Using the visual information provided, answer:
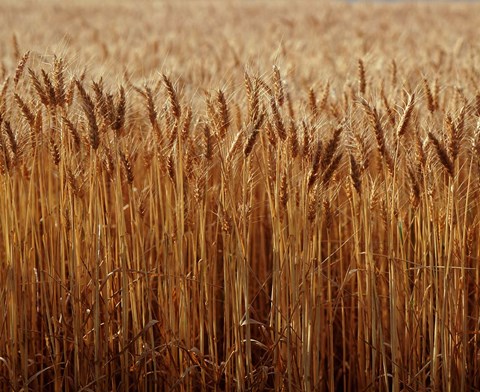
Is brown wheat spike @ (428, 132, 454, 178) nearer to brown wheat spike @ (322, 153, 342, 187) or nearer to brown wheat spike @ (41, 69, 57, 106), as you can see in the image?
brown wheat spike @ (322, 153, 342, 187)

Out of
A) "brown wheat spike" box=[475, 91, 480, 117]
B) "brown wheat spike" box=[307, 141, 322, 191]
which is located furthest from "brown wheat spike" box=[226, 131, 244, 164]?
"brown wheat spike" box=[475, 91, 480, 117]

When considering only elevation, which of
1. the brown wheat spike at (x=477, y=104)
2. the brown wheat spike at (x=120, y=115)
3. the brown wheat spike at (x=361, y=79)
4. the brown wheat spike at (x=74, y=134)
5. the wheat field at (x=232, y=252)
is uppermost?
the brown wheat spike at (x=361, y=79)

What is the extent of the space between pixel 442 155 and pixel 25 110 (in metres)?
1.29

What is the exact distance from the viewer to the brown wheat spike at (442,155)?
7.29ft

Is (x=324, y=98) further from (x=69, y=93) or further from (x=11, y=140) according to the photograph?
(x=11, y=140)

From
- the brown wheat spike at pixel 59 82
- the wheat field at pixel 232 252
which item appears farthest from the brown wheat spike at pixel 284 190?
the brown wheat spike at pixel 59 82

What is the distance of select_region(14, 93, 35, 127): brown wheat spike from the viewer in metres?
2.47

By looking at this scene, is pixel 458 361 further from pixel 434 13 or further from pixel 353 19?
pixel 434 13

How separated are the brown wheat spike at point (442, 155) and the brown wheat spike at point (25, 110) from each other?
124cm

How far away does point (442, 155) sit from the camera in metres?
2.23

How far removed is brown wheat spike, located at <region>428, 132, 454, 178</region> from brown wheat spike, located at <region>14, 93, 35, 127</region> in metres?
1.24

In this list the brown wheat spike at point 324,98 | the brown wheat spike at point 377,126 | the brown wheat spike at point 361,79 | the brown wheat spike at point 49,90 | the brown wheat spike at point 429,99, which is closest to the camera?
the brown wheat spike at point 377,126

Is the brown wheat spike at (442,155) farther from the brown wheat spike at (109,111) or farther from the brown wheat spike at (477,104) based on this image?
the brown wheat spike at (109,111)

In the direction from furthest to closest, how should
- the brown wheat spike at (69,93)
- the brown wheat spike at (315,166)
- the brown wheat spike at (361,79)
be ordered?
the brown wheat spike at (361,79)
the brown wheat spike at (69,93)
the brown wheat spike at (315,166)
